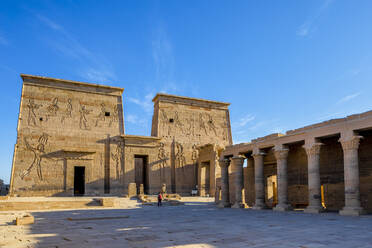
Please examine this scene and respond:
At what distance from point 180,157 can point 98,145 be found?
760cm

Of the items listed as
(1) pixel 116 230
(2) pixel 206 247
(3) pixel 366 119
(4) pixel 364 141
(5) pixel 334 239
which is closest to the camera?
(2) pixel 206 247

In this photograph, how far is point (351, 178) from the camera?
1185cm

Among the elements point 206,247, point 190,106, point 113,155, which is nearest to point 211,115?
point 190,106

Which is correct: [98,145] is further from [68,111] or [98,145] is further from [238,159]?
[238,159]

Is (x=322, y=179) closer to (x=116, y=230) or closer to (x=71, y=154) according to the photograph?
(x=116, y=230)

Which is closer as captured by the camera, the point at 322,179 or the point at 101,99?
the point at 322,179

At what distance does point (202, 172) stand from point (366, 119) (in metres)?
19.8

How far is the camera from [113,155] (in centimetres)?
2689

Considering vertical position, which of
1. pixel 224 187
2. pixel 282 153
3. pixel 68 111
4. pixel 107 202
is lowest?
pixel 107 202

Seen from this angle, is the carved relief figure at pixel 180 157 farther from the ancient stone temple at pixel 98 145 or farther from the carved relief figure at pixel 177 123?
the carved relief figure at pixel 177 123

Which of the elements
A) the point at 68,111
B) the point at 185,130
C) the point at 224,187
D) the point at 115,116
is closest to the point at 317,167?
the point at 224,187

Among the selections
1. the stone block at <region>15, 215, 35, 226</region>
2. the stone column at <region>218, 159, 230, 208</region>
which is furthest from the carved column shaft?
the stone block at <region>15, 215, 35, 226</region>

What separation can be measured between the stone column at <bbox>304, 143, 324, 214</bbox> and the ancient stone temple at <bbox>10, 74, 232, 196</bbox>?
13484 mm

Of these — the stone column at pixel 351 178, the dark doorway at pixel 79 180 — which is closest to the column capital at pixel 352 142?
the stone column at pixel 351 178
